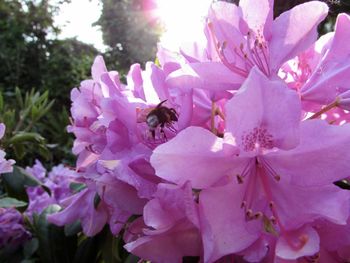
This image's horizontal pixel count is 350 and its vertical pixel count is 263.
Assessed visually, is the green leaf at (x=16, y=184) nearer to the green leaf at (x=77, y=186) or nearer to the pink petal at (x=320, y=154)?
the green leaf at (x=77, y=186)

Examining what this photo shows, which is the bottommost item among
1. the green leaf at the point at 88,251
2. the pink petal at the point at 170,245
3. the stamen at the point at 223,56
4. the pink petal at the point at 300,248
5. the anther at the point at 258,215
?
the green leaf at the point at 88,251

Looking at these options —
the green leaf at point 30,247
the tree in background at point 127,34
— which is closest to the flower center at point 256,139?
the green leaf at point 30,247

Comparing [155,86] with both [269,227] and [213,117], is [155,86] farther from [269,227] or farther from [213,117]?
[269,227]

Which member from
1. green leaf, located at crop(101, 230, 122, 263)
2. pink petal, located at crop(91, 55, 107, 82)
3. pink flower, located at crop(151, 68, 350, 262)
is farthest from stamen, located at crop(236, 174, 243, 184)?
green leaf, located at crop(101, 230, 122, 263)

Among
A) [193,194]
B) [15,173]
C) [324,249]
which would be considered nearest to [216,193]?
[193,194]

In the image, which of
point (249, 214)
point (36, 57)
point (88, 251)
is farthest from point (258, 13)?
point (36, 57)

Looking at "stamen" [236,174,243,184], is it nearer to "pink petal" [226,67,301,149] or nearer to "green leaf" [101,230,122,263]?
"pink petal" [226,67,301,149]

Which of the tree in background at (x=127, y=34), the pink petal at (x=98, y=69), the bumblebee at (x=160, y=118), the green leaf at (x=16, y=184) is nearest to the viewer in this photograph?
the bumblebee at (x=160, y=118)

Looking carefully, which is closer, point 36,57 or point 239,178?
point 239,178
